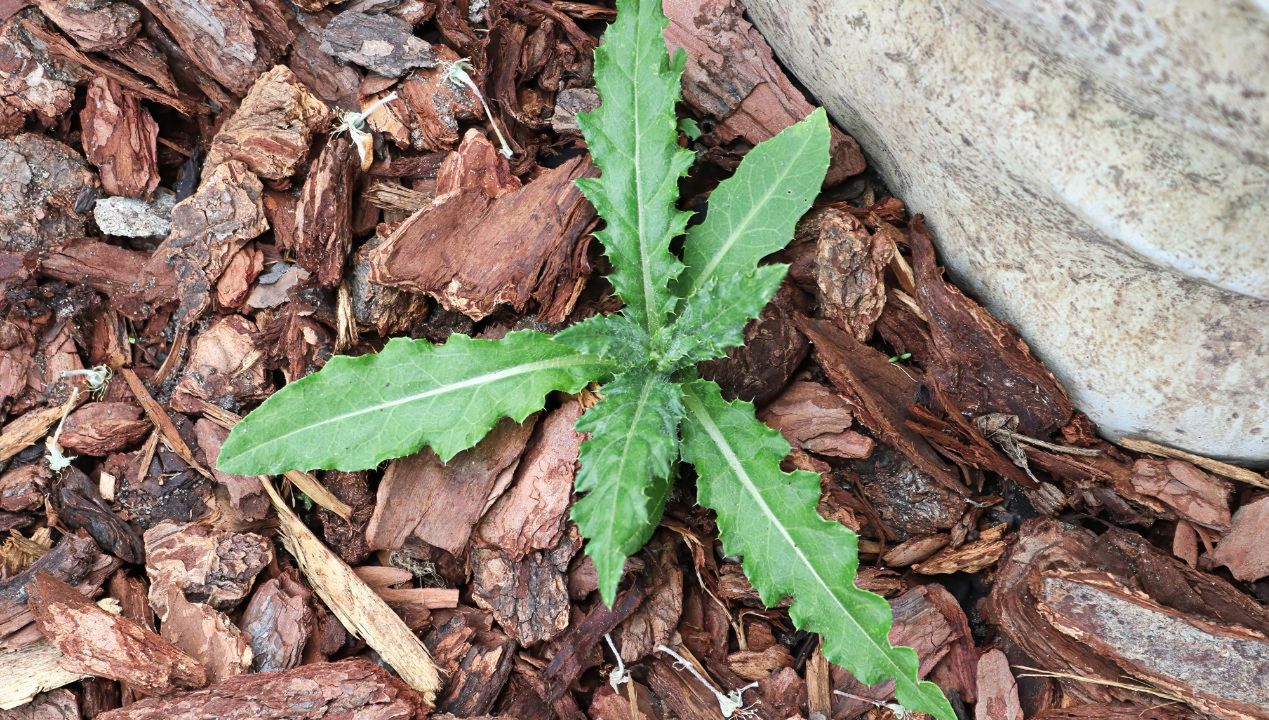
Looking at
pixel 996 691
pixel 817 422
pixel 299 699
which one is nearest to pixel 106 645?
pixel 299 699

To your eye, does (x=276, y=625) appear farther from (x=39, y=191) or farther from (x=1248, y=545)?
(x=1248, y=545)

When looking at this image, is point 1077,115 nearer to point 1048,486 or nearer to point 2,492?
point 1048,486

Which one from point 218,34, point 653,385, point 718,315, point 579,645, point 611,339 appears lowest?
point 579,645

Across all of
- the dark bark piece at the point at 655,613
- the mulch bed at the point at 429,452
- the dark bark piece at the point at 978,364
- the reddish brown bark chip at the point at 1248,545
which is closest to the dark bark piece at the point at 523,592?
the mulch bed at the point at 429,452

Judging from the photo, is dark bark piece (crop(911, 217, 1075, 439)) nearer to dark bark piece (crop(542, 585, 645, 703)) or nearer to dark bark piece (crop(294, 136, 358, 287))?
dark bark piece (crop(542, 585, 645, 703))

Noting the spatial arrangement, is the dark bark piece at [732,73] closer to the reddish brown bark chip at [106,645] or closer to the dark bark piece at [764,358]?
the dark bark piece at [764,358]

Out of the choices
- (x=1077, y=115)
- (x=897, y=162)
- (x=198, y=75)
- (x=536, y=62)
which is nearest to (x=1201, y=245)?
(x=1077, y=115)
